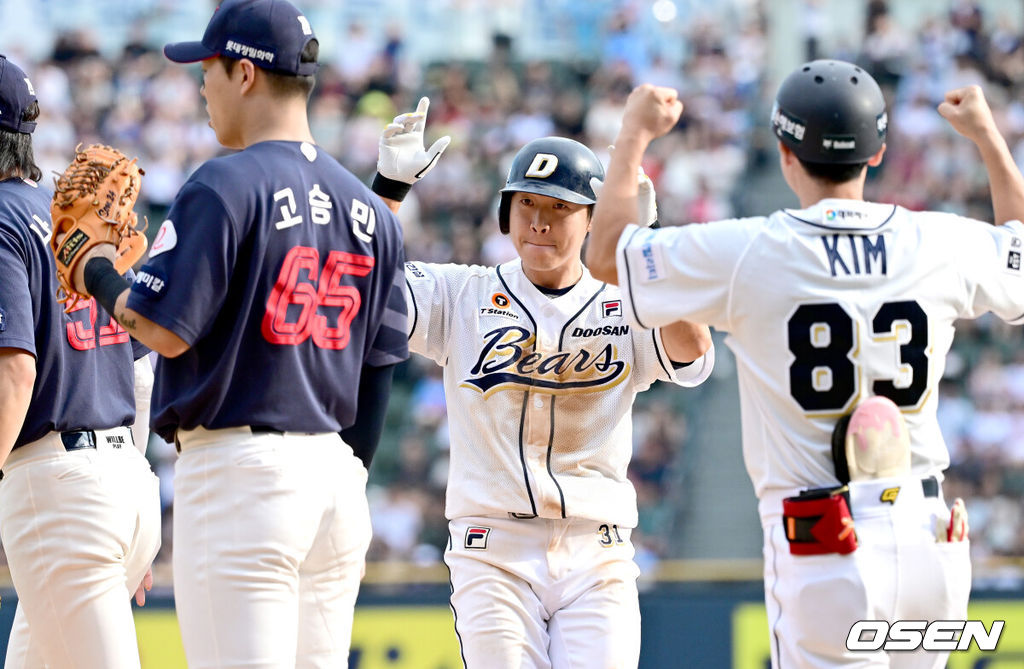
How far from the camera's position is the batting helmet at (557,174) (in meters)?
5.42

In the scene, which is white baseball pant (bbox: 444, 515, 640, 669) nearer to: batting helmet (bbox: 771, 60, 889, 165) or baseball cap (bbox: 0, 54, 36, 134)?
batting helmet (bbox: 771, 60, 889, 165)

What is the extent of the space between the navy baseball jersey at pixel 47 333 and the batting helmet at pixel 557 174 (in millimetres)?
1666

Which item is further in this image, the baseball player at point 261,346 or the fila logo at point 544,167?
the fila logo at point 544,167

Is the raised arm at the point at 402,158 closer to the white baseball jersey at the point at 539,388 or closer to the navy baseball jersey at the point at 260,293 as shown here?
the white baseball jersey at the point at 539,388

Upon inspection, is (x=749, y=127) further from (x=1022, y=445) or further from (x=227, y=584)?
(x=227, y=584)

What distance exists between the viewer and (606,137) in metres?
16.9

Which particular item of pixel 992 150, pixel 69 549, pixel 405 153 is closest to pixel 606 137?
pixel 405 153

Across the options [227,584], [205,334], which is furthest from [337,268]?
[227,584]

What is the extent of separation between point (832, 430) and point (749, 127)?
13.9 meters

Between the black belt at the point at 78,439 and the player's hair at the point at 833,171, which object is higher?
the player's hair at the point at 833,171

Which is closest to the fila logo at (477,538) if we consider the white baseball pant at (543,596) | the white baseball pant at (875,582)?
the white baseball pant at (543,596)

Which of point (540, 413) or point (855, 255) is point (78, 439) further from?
point (855, 255)

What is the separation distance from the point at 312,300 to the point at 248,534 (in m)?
0.70

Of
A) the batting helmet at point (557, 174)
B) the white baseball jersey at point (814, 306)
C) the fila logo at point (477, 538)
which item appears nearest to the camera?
the white baseball jersey at point (814, 306)
